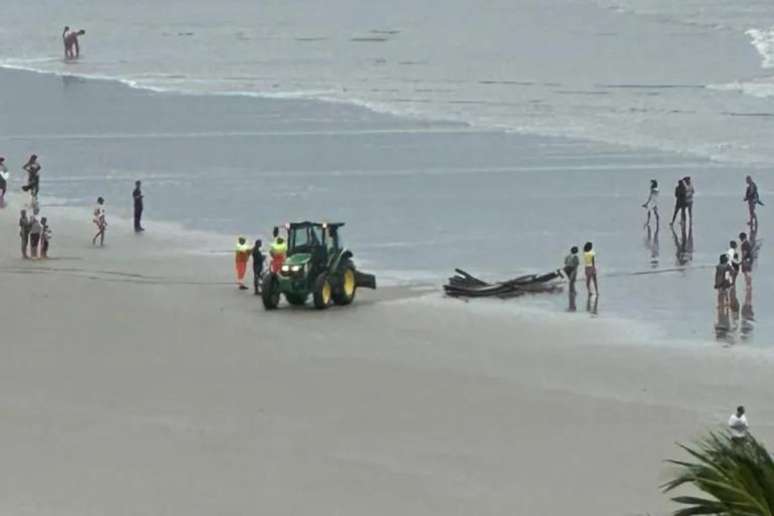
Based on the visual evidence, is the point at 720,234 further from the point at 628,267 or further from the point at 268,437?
the point at 268,437

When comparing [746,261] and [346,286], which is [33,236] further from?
[746,261]

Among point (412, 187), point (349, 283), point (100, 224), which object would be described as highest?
point (412, 187)

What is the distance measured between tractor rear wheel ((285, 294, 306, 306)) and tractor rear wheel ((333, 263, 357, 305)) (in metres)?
0.41

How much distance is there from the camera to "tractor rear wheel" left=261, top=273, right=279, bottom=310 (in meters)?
23.7

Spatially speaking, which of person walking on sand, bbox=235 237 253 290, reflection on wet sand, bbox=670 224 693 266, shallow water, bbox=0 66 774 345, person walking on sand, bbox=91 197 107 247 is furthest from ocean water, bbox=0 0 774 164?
person walking on sand, bbox=235 237 253 290

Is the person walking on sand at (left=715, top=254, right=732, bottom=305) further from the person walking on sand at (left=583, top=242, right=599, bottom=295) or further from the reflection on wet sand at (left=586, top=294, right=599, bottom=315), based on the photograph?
the person walking on sand at (left=583, top=242, right=599, bottom=295)

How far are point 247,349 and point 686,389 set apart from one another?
5.20 m

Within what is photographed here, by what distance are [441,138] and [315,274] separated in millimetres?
19027

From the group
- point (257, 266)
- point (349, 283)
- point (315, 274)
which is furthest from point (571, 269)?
point (257, 266)

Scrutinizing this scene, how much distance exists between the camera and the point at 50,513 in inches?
576

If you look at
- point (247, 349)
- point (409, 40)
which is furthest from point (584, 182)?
point (409, 40)

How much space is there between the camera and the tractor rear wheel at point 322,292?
23.8 metres

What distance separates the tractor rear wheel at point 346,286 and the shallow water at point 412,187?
6.21 ft

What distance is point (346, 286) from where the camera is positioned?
79.5ft
